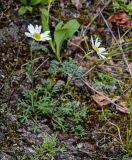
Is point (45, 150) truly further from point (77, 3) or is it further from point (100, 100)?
point (77, 3)

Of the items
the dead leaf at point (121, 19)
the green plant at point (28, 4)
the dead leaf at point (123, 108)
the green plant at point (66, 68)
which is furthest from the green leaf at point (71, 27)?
the dead leaf at point (123, 108)

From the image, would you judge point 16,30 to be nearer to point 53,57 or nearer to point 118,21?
point 53,57

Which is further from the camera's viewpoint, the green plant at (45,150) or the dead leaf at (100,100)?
the dead leaf at (100,100)

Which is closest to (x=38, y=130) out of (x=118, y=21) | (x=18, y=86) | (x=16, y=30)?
(x=18, y=86)

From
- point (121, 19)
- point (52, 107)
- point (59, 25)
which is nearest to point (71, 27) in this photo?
point (59, 25)

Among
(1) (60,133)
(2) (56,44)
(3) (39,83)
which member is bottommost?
(1) (60,133)

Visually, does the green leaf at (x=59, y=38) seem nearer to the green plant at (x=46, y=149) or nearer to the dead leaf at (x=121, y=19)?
the dead leaf at (x=121, y=19)

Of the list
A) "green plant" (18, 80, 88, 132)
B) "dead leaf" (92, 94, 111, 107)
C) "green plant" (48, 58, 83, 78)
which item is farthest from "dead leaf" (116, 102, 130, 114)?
"green plant" (48, 58, 83, 78)
